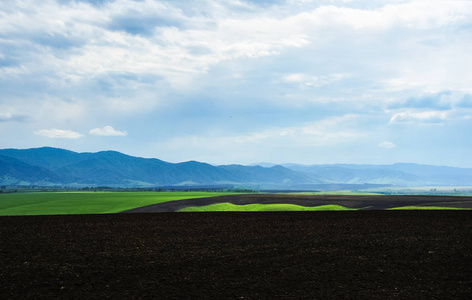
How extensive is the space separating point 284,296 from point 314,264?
5.28 meters

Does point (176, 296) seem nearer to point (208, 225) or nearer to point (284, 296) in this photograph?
point (284, 296)

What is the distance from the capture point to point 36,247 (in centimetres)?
2408

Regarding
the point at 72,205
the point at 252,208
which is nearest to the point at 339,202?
the point at 252,208

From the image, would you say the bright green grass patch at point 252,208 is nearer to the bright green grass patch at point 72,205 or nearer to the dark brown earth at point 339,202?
the dark brown earth at point 339,202

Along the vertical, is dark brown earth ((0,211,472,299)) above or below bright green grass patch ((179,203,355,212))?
below

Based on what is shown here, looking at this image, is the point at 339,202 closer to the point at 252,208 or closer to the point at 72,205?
the point at 252,208

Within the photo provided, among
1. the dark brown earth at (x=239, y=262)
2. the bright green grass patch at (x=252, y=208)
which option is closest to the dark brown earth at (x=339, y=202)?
the bright green grass patch at (x=252, y=208)

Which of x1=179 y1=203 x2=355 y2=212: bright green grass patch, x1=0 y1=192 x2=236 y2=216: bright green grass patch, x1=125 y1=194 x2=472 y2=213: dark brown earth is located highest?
x1=125 y1=194 x2=472 y2=213: dark brown earth

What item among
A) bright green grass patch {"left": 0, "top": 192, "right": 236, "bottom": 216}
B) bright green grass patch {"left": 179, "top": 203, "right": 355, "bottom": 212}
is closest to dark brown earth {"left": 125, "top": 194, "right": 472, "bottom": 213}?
bright green grass patch {"left": 179, "top": 203, "right": 355, "bottom": 212}

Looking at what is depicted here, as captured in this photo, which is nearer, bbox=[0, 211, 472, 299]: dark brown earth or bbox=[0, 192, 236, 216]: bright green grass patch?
bbox=[0, 211, 472, 299]: dark brown earth

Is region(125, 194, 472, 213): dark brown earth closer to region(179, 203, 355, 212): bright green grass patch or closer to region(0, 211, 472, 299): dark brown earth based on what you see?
region(179, 203, 355, 212): bright green grass patch

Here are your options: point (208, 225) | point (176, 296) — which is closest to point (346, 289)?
point (176, 296)

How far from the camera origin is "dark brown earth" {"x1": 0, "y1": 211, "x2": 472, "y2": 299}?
14617 mm

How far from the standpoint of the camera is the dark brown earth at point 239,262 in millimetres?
14617
